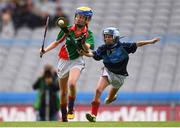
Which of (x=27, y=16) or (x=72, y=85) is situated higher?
(x=72, y=85)

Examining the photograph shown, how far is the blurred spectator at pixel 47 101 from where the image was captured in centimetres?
2191

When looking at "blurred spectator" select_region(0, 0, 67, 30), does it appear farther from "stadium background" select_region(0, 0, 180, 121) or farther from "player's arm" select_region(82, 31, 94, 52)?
"player's arm" select_region(82, 31, 94, 52)

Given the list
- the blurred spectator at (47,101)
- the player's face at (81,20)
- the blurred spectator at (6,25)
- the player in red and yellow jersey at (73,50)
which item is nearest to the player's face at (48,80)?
the blurred spectator at (47,101)

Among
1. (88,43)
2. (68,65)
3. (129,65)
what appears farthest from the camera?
(129,65)

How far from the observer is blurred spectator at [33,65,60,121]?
21.9m

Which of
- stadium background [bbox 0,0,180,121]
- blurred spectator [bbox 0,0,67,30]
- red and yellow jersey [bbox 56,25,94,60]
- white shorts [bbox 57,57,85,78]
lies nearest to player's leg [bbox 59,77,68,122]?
white shorts [bbox 57,57,85,78]

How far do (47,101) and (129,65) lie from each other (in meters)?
4.80

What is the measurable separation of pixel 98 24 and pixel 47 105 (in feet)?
23.3

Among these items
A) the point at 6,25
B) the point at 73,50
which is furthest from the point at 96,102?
the point at 6,25

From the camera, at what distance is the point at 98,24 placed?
94.4 ft

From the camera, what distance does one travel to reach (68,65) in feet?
53.7

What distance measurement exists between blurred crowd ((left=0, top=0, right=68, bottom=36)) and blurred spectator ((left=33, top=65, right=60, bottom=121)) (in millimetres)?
7293

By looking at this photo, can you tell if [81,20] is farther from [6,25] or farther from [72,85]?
[6,25]

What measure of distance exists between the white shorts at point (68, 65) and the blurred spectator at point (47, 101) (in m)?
5.42
